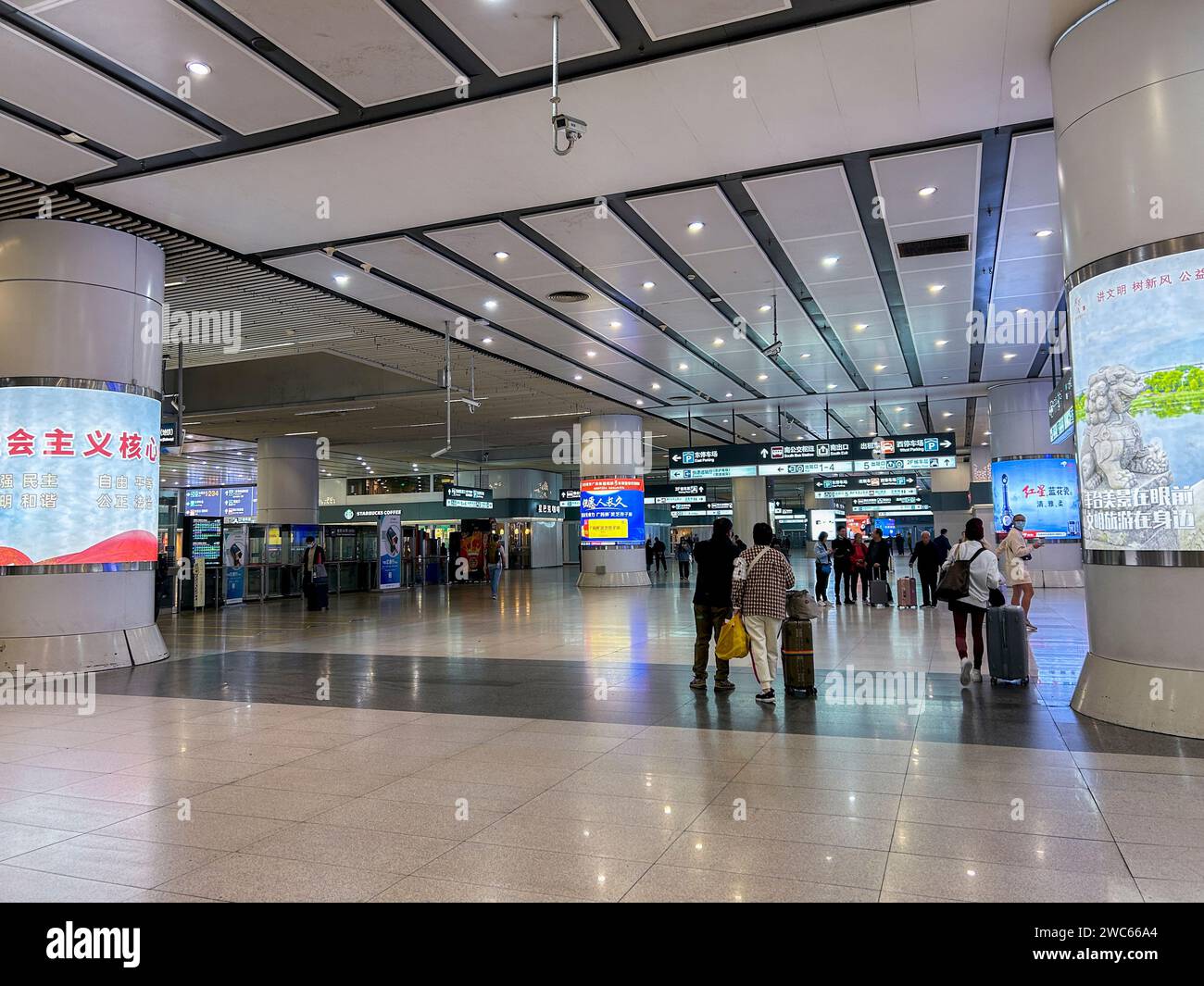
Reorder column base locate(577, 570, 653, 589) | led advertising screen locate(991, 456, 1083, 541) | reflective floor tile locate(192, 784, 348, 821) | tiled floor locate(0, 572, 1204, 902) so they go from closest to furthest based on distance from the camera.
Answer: tiled floor locate(0, 572, 1204, 902) < reflective floor tile locate(192, 784, 348, 821) < led advertising screen locate(991, 456, 1083, 541) < column base locate(577, 570, 653, 589)

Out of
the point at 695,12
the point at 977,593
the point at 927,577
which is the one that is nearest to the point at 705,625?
the point at 977,593

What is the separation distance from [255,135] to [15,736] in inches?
228

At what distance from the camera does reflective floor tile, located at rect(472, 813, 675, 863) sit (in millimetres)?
3762

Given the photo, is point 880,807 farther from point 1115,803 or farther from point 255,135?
point 255,135

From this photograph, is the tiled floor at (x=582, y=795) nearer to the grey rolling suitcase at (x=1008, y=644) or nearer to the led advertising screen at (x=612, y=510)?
the grey rolling suitcase at (x=1008, y=644)

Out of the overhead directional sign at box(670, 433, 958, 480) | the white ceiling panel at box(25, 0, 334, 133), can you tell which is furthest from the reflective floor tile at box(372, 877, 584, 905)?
the overhead directional sign at box(670, 433, 958, 480)

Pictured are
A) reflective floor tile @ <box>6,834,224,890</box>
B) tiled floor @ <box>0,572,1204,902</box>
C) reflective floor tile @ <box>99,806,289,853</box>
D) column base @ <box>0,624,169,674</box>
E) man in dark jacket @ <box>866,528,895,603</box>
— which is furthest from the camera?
man in dark jacket @ <box>866,528,895,603</box>

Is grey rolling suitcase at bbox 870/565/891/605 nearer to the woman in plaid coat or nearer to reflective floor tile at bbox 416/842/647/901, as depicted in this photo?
the woman in plaid coat

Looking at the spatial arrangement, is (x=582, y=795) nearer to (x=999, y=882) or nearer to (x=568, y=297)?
(x=999, y=882)

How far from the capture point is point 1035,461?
2039 cm

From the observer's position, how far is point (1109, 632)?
6.26 m

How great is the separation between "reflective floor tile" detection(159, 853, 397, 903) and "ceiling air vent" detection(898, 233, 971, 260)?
10517 millimetres

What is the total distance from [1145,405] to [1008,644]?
8.97 feet
